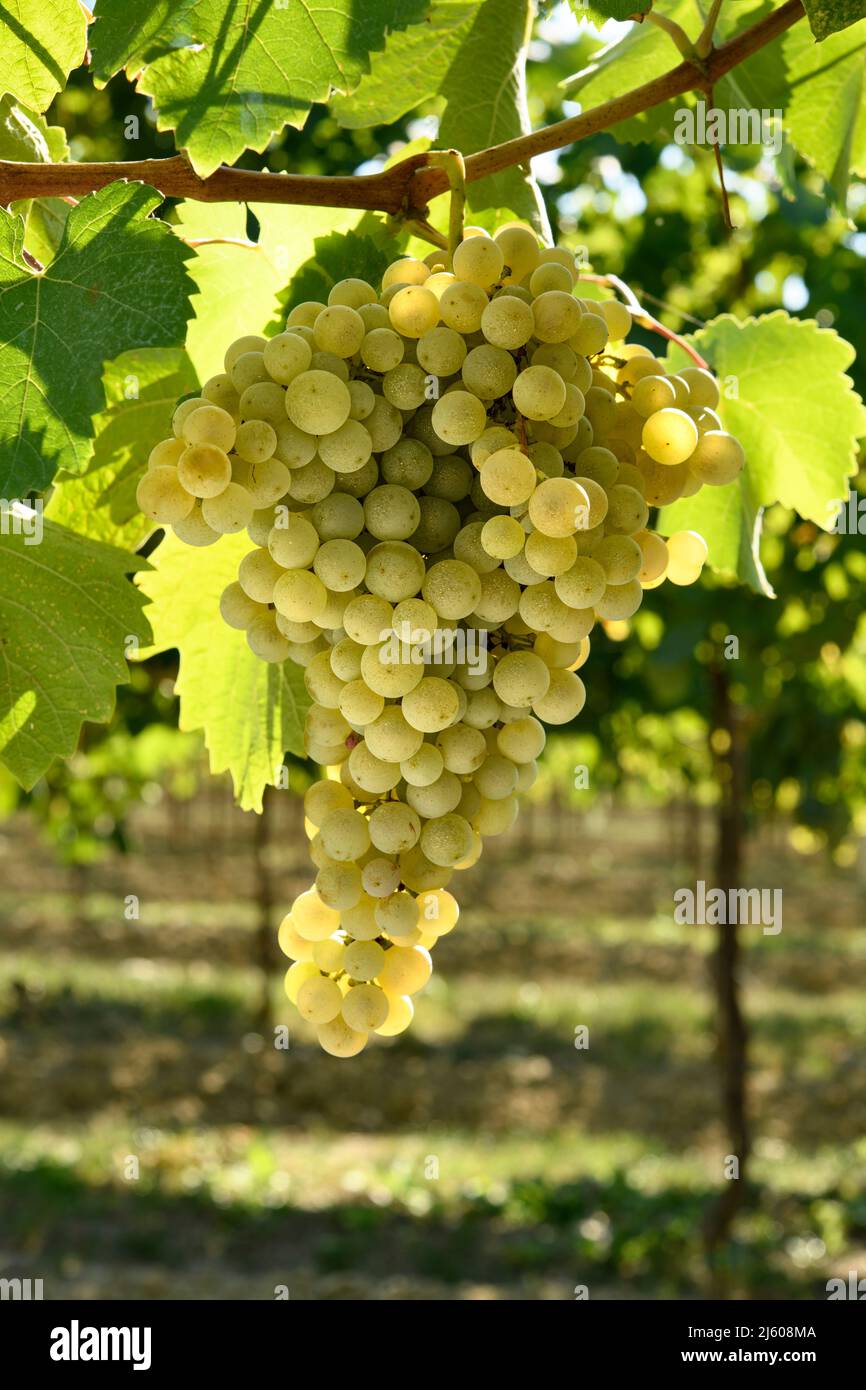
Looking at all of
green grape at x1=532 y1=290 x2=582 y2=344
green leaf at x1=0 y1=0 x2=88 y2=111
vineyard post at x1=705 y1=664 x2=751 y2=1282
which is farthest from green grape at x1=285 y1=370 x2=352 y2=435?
vineyard post at x1=705 y1=664 x2=751 y2=1282

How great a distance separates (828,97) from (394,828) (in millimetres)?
853

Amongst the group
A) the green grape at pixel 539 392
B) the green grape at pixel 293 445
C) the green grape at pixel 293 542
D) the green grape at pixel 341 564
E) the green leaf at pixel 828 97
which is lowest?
the green grape at pixel 341 564

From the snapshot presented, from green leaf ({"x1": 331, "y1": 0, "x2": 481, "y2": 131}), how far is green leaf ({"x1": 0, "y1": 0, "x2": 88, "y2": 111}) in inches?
8.9

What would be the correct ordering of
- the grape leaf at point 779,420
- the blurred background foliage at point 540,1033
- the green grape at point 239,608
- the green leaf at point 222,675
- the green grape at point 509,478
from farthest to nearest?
the blurred background foliage at point 540,1033 < the grape leaf at point 779,420 < the green leaf at point 222,675 < the green grape at point 239,608 < the green grape at point 509,478

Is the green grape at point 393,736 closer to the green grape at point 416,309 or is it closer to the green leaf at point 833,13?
the green grape at point 416,309

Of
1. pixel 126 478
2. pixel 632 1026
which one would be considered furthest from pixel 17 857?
pixel 126 478

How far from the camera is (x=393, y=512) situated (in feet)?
2.39

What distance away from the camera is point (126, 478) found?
984 millimetres

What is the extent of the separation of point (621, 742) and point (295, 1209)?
3.53 m

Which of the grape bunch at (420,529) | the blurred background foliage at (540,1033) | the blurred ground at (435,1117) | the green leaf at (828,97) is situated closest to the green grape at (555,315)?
the grape bunch at (420,529)

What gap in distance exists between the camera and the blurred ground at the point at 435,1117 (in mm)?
6934

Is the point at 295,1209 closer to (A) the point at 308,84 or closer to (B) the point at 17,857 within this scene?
(A) the point at 308,84

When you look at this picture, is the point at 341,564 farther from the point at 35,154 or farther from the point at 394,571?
the point at 35,154

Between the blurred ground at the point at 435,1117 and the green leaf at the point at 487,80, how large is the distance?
575 cm
